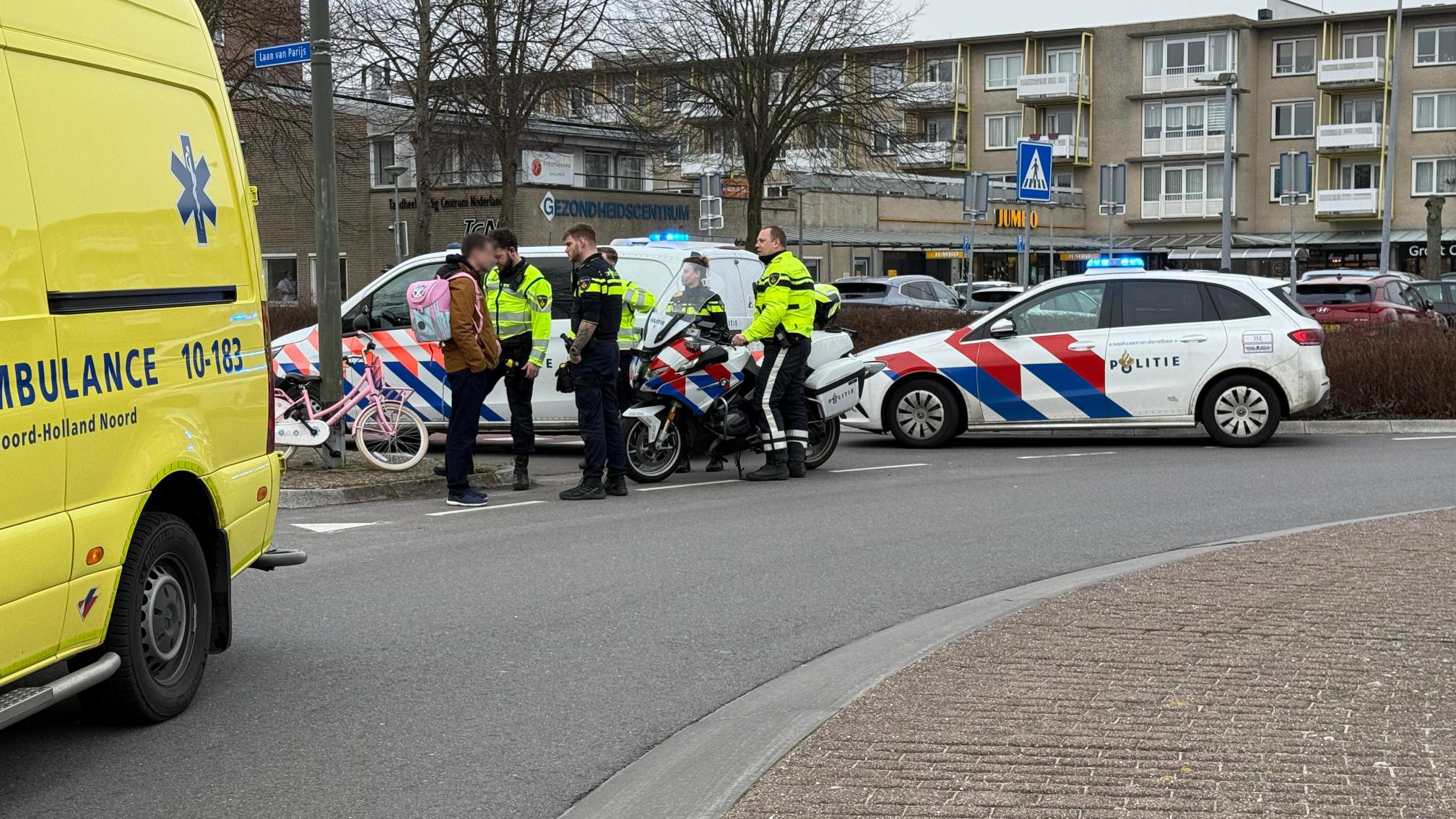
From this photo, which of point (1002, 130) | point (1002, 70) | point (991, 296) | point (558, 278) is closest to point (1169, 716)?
point (558, 278)

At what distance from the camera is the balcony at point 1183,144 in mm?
74500

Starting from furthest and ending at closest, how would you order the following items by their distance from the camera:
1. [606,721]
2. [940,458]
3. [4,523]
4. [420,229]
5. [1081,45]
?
1. [1081,45]
2. [420,229]
3. [940,458]
4. [606,721]
5. [4,523]

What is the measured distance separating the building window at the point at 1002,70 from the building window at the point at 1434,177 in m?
18.7

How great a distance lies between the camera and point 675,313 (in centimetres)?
1309

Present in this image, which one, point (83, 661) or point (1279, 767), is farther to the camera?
point (83, 661)

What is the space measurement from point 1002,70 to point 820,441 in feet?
227

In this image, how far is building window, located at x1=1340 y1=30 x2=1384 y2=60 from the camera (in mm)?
71750

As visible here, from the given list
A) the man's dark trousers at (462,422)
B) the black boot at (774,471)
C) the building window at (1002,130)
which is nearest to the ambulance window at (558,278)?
the black boot at (774,471)

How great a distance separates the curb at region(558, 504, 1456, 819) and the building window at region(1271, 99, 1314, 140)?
71.7m

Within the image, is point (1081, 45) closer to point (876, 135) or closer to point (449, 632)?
point (876, 135)

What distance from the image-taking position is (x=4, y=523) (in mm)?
4391

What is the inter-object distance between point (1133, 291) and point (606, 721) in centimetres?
1062

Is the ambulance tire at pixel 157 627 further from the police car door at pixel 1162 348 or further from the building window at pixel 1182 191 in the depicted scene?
the building window at pixel 1182 191

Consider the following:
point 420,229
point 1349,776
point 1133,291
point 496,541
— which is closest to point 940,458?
point 1133,291
